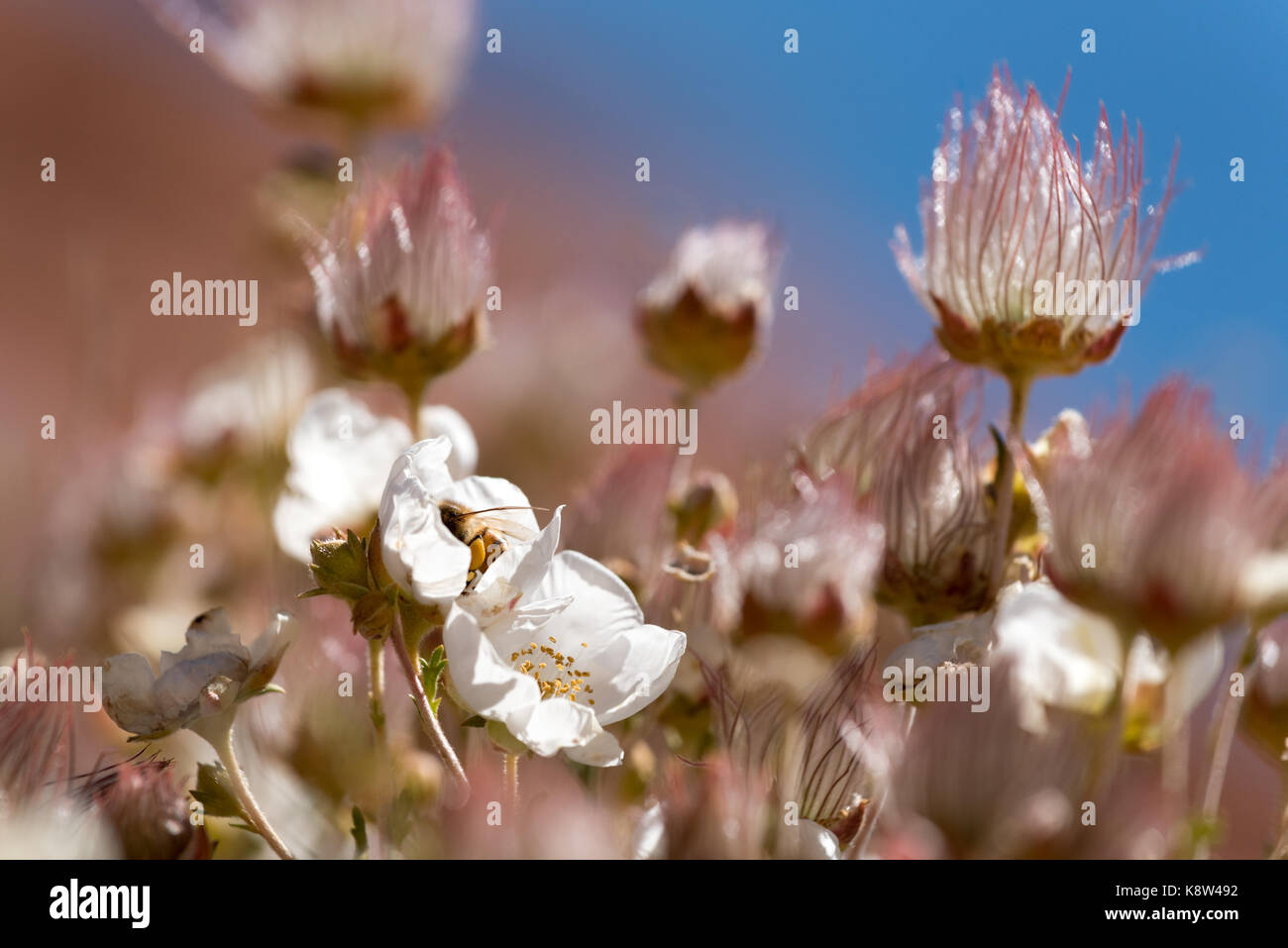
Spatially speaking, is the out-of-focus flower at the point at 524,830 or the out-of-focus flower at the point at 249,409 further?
the out-of-focus flower at the point at 249,409

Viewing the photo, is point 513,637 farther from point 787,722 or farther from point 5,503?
point 5,503

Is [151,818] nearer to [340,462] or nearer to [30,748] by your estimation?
[30,748]

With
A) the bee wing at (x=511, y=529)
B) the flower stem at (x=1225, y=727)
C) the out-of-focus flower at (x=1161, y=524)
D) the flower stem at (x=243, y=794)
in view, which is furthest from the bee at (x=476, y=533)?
the flower stem at (x=1225, y=727)
